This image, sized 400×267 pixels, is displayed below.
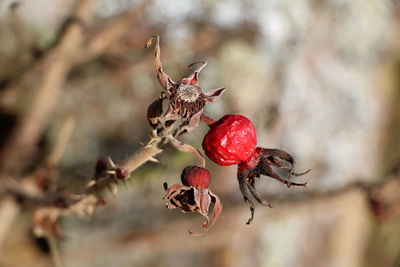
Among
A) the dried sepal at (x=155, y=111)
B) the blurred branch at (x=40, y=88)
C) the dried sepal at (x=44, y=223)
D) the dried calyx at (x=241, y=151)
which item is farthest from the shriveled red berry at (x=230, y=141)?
the blurred branch at (x=40, y=88)

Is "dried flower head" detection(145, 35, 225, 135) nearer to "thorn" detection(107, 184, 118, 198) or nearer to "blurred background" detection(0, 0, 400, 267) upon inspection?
"thorn" detection(107, 184, 118, 198)

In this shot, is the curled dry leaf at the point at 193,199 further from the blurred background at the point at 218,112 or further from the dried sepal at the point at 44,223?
the blurred background at the point at 218,112

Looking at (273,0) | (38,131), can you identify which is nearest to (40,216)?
(38,131)

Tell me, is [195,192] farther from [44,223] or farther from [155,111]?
[44,223]

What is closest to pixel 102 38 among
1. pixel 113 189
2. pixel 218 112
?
pixel 218 112

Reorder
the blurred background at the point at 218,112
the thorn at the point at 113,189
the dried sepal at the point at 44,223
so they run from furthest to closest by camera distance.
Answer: the blurred background at the point at 218,112 < the dried sepal at the point at 44,223 < the thorn at the point at 113,189
